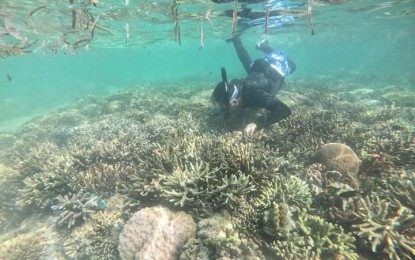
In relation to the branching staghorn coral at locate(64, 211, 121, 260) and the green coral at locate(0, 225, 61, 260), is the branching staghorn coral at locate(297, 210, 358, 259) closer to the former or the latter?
the branching staghorn coral at locate(64, 211, 121, 260)

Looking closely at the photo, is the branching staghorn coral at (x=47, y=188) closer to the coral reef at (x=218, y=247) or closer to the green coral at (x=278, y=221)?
the coral reef at (x=218, y=247)

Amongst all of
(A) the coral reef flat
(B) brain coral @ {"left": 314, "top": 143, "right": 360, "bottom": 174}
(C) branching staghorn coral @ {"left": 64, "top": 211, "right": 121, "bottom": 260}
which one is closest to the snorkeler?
(A) the coral reef flat

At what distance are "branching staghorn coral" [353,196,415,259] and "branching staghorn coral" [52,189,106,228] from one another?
5.19 metres

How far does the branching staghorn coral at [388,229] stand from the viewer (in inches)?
141

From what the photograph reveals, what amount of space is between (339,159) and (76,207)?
19.2 feet

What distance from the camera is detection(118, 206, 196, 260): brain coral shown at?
4137mm

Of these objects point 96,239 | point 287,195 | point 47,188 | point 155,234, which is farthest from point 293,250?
point 47,188

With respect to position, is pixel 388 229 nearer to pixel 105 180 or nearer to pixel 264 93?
→ pixel 264 93

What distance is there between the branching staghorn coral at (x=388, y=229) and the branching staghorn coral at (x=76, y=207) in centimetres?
519

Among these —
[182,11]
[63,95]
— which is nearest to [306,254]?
[182,11]

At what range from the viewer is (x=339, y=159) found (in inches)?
214

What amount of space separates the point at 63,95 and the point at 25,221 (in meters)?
39.7

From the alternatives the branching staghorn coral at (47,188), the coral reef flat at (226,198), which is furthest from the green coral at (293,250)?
the branching staghorn coral at (47,188)

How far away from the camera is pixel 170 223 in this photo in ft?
14.5
